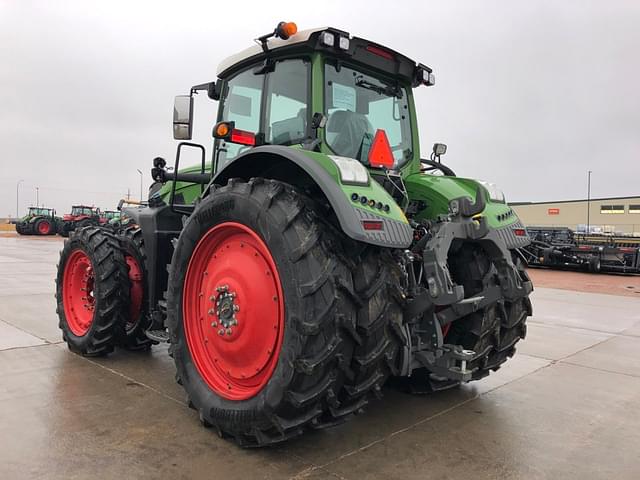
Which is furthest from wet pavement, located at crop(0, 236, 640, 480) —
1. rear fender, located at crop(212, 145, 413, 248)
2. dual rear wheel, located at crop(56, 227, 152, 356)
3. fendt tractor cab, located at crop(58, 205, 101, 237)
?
fendt tractor cab, located at crop(58, 205, 101, 237)

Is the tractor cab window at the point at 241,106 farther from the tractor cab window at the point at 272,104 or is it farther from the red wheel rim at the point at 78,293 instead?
the red wheel rim at the point at 78,293

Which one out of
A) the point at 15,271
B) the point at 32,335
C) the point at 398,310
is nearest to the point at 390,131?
the point at 398,310

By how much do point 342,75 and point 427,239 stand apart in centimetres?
143

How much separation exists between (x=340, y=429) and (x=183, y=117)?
8.91 ft

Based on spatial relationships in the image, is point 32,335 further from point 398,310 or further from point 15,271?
point 15,271

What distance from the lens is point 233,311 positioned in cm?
309

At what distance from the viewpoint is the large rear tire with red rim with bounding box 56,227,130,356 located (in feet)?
15.1

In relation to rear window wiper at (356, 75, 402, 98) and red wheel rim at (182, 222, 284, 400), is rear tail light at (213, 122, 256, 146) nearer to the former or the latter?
red wheel rim at (182, 222, 284, 400)

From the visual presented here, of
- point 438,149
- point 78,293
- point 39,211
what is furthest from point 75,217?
point 438,149

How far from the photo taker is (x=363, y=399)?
288cm

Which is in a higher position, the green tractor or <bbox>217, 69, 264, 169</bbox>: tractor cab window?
<bbox>217, 69, 264, 169</bbox>: tractor cab window

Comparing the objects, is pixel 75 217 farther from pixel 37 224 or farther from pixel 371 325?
pixel 371 325

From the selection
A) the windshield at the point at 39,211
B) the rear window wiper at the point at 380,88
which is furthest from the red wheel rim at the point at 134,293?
the windshield at the point at 39,211

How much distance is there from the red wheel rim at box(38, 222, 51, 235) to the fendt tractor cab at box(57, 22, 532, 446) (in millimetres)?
37039
